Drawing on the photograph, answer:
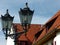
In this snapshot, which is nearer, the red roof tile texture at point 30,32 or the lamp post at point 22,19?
the lamp post at point 22,19

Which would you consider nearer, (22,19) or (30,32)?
(22,19)

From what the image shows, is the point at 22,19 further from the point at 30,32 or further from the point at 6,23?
the point at 30,32

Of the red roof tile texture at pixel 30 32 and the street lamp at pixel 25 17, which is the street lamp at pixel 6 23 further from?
the red roof tile texture at pixel 30 32

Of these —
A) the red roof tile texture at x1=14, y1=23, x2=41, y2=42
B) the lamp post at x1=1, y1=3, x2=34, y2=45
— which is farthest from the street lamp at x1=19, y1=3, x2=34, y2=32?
the red roof tile texture at x1=14, y1=23, x2=41, y2=42

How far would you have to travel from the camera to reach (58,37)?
34.3m

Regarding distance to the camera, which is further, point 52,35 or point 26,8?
point 52,35

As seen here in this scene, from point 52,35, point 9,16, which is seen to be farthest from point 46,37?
point 9,16

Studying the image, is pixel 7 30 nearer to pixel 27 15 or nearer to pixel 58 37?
pixel 27 15

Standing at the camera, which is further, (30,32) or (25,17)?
(30,32)

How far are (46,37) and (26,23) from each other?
21857mm

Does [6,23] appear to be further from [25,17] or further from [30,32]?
[30,32]

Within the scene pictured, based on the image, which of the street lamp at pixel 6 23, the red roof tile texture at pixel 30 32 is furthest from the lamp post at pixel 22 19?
the red roof tile texture at pixel 30 32

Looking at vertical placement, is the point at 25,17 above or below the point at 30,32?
above

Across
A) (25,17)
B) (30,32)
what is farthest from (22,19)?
(30,32)
